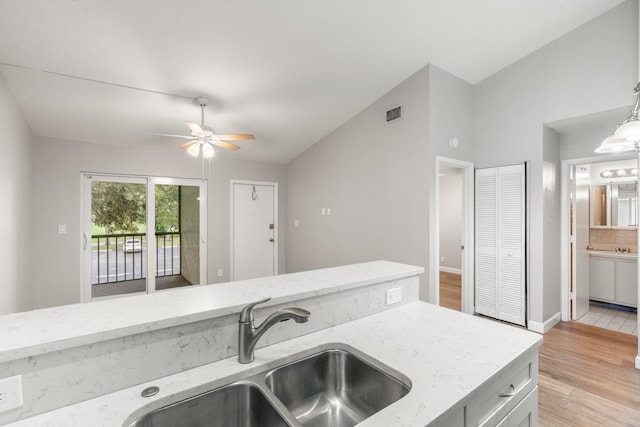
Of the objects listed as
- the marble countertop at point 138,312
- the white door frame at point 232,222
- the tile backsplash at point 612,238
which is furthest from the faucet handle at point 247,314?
the tile backsplash at point 612,238

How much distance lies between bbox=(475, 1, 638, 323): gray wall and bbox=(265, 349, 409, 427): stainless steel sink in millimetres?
3355

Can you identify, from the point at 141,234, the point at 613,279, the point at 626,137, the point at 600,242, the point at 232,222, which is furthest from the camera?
the point at 232,222

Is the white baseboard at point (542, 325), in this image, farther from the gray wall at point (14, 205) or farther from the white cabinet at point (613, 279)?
the gray wall at point (14, 205)

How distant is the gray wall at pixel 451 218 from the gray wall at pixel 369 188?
299 centimetres

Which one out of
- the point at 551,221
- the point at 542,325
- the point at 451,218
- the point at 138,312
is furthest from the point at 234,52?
the point at 451,218

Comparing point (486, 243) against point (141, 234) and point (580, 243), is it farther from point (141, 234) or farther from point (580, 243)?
point (141, 234)

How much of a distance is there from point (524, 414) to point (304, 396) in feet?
2.88

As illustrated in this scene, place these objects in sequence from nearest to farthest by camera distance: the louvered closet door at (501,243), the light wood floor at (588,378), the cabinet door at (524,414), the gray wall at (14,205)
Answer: the cabinet door at (524,414) < the light wood floor at (588,378) < the gray wall at (14,205) < the louvered closet door at (501,243)

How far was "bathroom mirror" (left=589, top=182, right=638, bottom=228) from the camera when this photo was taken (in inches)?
167

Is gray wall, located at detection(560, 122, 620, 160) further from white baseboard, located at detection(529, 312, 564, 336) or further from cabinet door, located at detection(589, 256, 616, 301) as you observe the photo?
white baseboard, located at detection(529, 312, 564, 336)

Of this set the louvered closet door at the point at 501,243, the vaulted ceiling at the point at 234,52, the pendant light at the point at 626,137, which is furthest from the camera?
the louvered closet door at the point at 501,243

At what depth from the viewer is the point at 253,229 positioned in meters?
5.68

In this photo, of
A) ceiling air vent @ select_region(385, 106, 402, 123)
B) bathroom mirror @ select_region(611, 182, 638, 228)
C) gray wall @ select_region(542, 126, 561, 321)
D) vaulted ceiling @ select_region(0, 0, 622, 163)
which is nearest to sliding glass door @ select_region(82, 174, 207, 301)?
vaulted ceiling @ select_region(0, 0, 622, 163)

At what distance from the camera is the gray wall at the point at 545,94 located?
2943 mm
